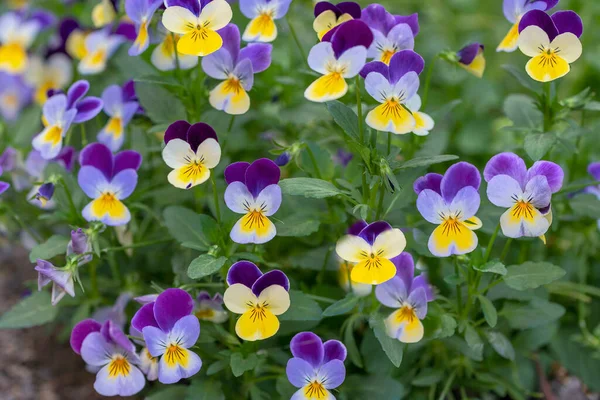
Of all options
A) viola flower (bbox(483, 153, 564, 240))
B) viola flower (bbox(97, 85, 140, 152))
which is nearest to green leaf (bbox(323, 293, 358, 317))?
viola flower (bbox(483, 153, 564, 240))

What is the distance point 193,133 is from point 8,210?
2.14ft

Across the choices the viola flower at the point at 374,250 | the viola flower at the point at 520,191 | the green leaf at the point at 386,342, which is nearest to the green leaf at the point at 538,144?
the viola flower at the point at 520,191

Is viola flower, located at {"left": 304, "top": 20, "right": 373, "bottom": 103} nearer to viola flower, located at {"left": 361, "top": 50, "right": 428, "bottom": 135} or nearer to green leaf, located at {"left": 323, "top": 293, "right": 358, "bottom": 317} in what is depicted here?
viola flower, located at {"left": 361, "top": 50, "right": 428, "bottom": 135}

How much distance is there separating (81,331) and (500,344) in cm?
87

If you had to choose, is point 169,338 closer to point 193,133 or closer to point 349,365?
point 193,133

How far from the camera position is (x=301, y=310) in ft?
4.79

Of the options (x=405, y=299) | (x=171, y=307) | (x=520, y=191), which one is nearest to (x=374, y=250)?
(x=405, y=299)

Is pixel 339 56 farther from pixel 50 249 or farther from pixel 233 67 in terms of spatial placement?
pixel 50 249

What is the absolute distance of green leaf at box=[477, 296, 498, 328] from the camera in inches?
56.9

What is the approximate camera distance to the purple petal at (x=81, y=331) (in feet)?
4.80

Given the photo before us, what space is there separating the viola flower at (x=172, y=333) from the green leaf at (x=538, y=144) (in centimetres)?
73

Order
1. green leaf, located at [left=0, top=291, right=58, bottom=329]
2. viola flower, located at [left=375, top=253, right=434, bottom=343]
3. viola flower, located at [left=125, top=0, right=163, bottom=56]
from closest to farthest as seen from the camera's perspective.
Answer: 1. viola flower, located at [left=375, top=253, right=434, bottom=343]
2. viola flower, located at [left=125, top=0, right=163, bottom=56]
3. green leaf, located at [left=0, top=291, right=58, bottom=329]

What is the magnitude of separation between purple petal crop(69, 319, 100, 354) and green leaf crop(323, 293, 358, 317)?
Result: 46 centimetres

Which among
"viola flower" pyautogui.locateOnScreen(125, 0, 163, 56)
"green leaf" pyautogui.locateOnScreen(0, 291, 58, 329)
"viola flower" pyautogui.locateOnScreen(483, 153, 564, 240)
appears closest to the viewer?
"viola flower" pyautogui.locateOnScreen(483, 153, 564, 240)
